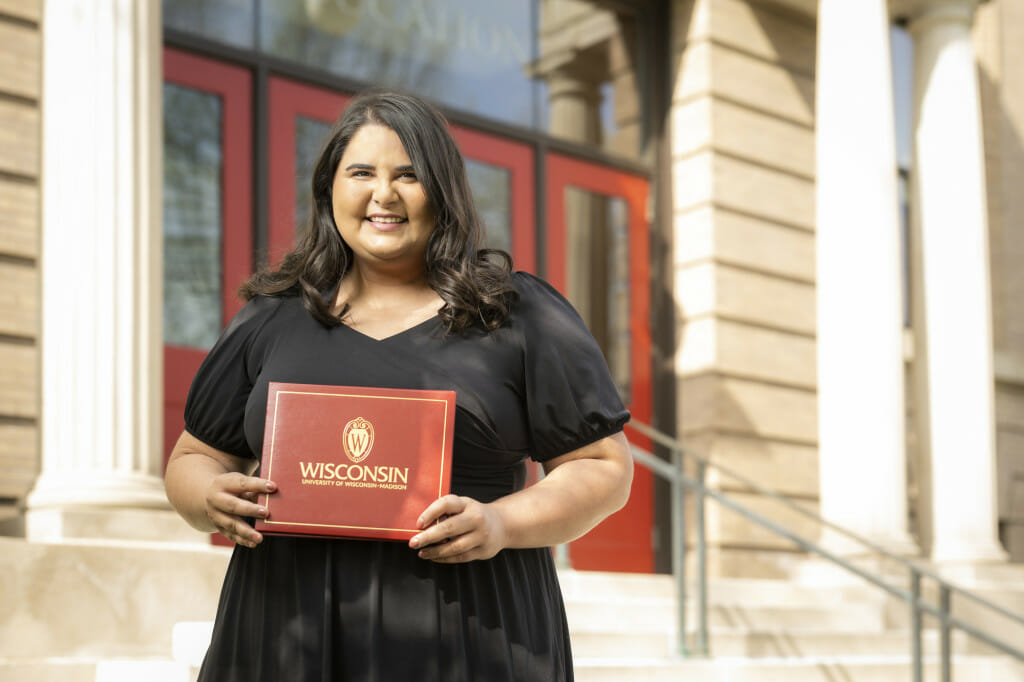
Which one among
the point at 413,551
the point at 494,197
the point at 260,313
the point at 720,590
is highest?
the point at 494,197

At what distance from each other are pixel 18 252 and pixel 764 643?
4.03 meters

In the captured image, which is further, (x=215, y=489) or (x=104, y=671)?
(x=104, y=671)

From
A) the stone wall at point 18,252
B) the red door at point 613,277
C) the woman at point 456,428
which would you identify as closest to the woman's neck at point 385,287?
the woman at point 456,428

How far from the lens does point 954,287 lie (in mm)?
8297

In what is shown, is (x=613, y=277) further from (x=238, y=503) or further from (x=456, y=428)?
(x=238, y=503)

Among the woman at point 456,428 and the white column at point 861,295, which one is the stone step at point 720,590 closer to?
the white column at point 861,295

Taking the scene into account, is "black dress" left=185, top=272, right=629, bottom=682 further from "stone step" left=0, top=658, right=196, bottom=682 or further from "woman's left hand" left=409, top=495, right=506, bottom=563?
"stone step" left=0, top=658, right=196, bottom=682

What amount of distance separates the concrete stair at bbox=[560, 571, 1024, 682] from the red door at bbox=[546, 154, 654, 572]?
1254 mm

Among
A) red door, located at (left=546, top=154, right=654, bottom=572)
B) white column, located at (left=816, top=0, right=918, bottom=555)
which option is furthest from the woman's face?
red door, located at (left=546, top=154, right=654, bottom=572)

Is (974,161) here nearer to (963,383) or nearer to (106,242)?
(963,383)

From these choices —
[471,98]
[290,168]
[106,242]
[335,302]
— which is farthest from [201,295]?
[335,302]

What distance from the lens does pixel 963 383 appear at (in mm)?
8203

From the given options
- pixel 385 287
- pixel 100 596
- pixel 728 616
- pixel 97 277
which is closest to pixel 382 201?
pixel 385 287

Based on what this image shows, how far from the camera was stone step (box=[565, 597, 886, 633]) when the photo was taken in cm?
570
